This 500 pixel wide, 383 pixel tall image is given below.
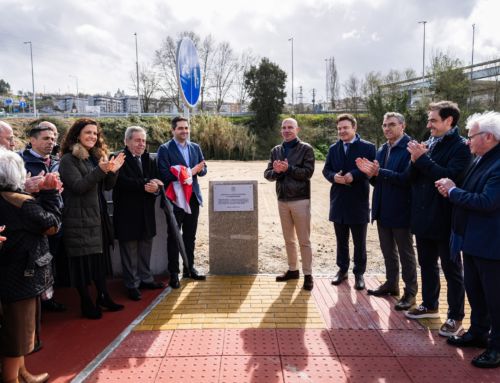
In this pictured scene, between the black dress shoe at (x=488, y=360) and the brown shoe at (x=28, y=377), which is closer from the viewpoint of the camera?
the brown shoe at (x=28, y=377)

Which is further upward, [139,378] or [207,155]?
[207,155]

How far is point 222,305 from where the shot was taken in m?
4.71

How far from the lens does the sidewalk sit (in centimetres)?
329

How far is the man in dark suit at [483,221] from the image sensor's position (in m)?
3.29

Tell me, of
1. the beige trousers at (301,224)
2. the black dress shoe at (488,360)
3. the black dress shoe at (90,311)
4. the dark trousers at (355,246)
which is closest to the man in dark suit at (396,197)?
the dark trousers at (355,246)

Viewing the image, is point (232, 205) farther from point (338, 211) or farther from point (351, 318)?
point (351, 318)

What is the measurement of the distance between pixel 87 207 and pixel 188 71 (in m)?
2.86

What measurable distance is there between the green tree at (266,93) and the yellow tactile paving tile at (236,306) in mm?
30743

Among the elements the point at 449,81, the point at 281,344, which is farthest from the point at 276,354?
the point at 449,81

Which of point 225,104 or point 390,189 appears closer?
point 390,189

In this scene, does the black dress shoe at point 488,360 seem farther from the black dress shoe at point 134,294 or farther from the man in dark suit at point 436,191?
the black dress shoe at point 134,294

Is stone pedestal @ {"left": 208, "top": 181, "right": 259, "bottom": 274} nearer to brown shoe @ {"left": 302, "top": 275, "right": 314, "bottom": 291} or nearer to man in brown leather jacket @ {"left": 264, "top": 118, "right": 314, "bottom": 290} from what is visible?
man in brown leather jacket @ {"left": 264, "top": 118, "right": 314, "bottom": 290}

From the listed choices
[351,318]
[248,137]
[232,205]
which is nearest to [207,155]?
[248,137]

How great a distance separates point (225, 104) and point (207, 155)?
99.8 feet
